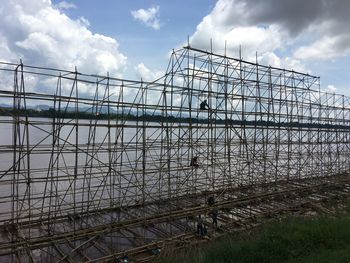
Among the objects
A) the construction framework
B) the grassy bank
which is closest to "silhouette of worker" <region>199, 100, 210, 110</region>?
the construction framework

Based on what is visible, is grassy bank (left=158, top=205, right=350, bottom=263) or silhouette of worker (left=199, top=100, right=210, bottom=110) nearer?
grassy bank (left=158, top=205, right=350, bottom=263)

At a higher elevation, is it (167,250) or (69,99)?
(69,99)

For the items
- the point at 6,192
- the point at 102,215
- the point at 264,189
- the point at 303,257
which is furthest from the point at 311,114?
the point at 6,192

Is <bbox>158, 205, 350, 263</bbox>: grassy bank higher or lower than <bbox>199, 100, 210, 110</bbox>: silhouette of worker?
lower

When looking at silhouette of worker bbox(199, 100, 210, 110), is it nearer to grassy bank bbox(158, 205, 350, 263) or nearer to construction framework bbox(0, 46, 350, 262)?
construction framework bbox(0, 46, 350, 262)

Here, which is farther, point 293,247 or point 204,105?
point 204,105

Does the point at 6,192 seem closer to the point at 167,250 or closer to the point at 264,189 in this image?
the point at 167,250

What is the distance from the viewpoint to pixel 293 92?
1952 cm

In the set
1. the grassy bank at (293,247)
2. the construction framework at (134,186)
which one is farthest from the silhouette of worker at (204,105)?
the grassy bank at (293,247)

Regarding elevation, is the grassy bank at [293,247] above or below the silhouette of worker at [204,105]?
below

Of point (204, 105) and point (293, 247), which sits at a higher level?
point (204, 105)

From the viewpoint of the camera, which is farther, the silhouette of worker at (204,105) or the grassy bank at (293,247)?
the silhouette of worker at (204,105)

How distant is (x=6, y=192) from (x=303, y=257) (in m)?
15.6

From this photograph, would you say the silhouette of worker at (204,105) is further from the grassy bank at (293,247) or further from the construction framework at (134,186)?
the grassy bank at (293,247)
